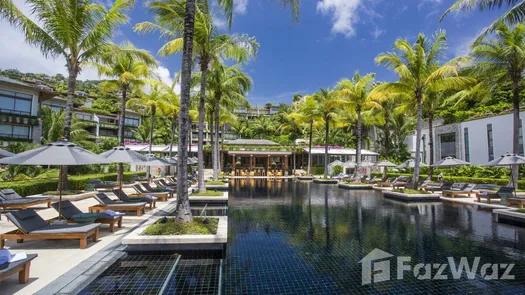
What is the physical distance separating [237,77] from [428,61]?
37.1 feet

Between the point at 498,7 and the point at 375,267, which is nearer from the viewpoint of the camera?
the point at 375,267

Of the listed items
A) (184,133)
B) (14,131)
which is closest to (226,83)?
(184,133)

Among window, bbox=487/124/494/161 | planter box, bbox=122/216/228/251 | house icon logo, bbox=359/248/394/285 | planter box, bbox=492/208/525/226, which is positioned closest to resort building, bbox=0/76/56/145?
planter box, bbox=122/216/228/251

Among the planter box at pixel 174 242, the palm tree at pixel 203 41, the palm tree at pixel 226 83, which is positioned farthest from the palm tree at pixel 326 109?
the planter box at pixel 174 242

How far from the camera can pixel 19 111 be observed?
27.8m

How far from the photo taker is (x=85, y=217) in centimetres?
646

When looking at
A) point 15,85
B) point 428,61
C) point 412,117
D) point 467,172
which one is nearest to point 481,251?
point 428,61

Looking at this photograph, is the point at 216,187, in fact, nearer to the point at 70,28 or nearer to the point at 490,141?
the point at 70,28

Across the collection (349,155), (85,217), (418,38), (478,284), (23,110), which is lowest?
(478,284)

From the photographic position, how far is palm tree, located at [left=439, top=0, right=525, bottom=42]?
1021cm

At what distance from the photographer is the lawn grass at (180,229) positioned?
234 inches

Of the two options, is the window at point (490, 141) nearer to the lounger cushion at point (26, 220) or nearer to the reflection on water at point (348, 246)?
the reflection on water at point (348, 246)

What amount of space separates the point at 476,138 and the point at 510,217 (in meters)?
18.4

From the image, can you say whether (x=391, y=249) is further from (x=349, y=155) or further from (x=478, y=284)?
(x=349, y=155)
